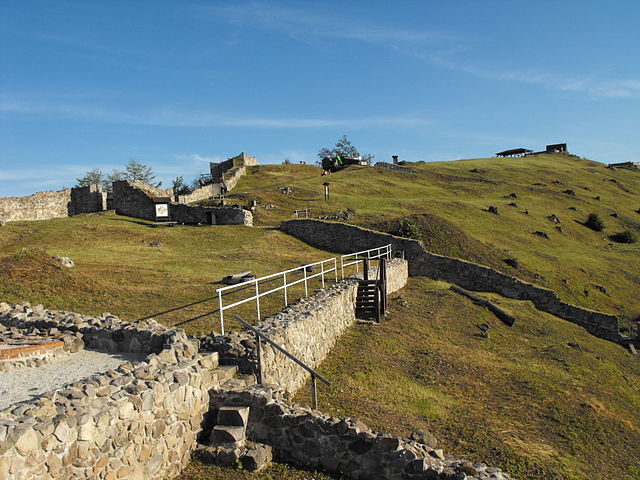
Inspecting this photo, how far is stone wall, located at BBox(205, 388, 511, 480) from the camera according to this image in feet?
23.6

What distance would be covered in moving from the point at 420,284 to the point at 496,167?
65248mm

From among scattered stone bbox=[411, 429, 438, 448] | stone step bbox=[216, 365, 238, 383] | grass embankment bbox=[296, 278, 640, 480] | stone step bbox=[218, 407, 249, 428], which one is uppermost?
stone step bbox=[216, 365, 238, 383]

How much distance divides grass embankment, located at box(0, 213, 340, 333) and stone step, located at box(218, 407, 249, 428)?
4514 millimetres

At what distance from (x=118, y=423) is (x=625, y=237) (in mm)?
51777

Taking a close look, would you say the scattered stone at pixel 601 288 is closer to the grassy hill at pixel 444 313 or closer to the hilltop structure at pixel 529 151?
the grassy hill at pixel 444 313

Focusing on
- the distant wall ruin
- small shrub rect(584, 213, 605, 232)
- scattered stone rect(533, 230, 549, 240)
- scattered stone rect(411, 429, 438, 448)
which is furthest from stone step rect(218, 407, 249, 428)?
small shrub rect(584, 213, 605, 232)

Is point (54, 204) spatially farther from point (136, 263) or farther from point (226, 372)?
point (226, 372)

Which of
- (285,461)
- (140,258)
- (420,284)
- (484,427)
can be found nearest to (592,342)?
(420,284)

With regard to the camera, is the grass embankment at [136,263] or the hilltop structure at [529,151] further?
the hilltop structure at [529,151]

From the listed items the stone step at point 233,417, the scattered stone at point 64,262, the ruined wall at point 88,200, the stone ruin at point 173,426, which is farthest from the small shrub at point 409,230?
the ruined wall at point 88,200

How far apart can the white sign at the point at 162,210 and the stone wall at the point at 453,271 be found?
936 cm

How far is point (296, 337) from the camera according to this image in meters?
12.0

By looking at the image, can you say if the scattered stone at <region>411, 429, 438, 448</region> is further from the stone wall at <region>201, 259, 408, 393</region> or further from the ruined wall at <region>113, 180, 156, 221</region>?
the ruined wall at <region>113, 180, 156, 221</region>

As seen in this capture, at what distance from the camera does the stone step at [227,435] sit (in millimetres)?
7766
